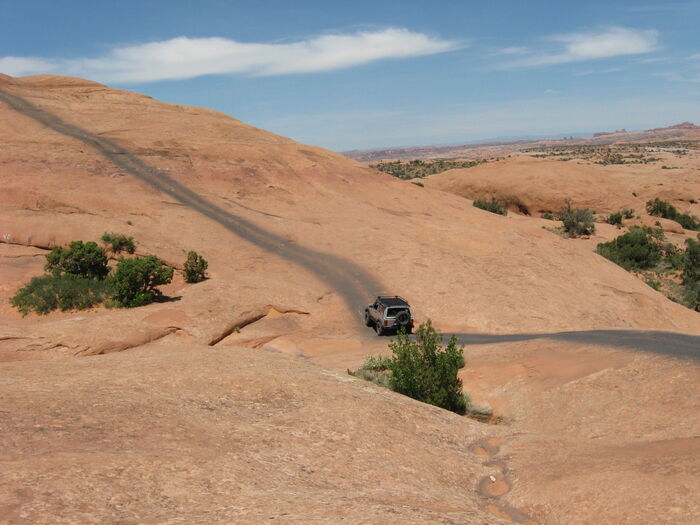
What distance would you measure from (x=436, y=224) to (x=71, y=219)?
24937 millimetres

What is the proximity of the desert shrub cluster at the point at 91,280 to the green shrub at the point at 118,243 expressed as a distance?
1.14m

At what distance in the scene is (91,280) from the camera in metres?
26.4

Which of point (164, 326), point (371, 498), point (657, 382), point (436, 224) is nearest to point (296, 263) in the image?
point (164, 326)

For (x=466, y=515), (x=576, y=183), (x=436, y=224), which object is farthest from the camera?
(x=576, y=183)

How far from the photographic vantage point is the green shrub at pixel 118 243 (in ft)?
94.6

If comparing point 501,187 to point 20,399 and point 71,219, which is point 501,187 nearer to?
point 71,219

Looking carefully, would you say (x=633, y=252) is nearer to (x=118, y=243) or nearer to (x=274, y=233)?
(x=274, y=233)

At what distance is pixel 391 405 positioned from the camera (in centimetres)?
1282

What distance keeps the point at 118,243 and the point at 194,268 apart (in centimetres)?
545

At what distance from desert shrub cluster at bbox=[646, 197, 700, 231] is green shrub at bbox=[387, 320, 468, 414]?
5705 cm

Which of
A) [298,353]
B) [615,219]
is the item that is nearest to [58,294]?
[298,353]

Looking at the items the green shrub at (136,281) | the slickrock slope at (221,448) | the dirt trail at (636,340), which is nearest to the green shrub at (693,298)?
the dirt trail at (636,340)

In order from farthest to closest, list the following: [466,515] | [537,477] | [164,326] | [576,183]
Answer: [576,183] < [164,326] < [537,477] < [466,515]

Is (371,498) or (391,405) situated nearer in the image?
(371,498)
